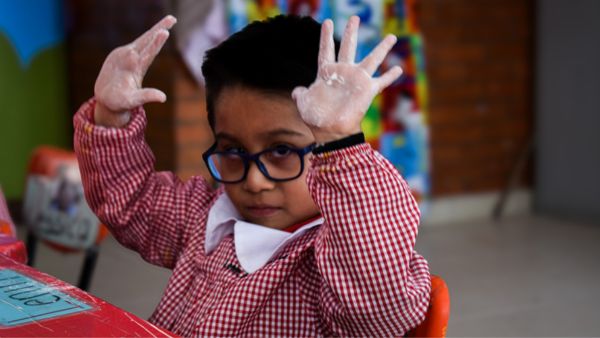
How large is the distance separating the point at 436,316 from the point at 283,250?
28 cm

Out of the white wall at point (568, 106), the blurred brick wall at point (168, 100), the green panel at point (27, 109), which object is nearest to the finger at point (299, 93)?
the blurred brick wall at point (168, 100)

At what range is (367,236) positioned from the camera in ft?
3.56

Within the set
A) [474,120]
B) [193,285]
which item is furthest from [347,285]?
[474,120]

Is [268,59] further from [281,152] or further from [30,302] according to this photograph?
[30,302]

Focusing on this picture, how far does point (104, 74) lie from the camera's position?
138 centimetres

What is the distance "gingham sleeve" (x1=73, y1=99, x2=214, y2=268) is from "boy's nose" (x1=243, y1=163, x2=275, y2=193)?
0.24 m

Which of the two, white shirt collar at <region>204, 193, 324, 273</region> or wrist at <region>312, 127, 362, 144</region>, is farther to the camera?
white shirt collar at <region>204, 193, 324, 273</region>

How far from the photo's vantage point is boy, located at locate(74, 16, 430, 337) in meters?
1.08

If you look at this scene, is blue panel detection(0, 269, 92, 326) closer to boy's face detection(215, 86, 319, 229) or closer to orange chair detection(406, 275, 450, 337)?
boy's face detection(215, 86, 319, 229)

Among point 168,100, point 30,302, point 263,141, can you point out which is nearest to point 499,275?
point 168,100

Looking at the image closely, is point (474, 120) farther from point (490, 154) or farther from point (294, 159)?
point (294, 159)

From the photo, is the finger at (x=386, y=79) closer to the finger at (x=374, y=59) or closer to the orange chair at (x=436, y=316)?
the finger at (x=374, y=59)

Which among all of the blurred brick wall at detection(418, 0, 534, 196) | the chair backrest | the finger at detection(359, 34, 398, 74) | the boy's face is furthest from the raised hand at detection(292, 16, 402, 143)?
the blurred brick wall at detection(418, 0, 534, 196)

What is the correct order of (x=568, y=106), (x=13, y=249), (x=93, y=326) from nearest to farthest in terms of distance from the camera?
(x=93, y=326)
(x=13, y=249)
(x=568, y=106)
